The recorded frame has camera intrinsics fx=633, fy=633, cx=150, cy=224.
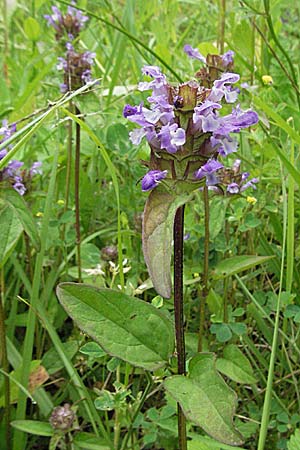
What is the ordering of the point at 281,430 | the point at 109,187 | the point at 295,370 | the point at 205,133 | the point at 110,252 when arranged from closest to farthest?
the point at 205,133 → the point at 281,430 → the point at 295,370 → the point at 110,252 → the point at 109,187

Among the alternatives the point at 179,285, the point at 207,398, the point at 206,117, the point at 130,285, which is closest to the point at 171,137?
the point at 206,117

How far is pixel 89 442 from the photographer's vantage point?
33.6 inches

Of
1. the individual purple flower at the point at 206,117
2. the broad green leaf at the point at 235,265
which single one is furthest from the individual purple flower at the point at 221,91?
the broad green leaf at the point at 235,265

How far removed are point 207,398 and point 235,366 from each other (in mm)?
317

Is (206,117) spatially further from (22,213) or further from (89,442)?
(89,442)

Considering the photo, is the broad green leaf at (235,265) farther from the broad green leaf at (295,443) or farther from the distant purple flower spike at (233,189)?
the broad green leaf at (295,443)

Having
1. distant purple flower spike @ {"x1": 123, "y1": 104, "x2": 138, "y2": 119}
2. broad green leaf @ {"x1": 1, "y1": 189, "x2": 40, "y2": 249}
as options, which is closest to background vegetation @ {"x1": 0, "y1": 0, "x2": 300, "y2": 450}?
broad green leaf @ {"x1": 1, "y1": 189, "x2": 40, "y2": 249}

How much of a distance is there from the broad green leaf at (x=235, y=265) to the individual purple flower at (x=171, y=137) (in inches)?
13.8

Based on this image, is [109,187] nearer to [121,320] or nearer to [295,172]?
[295,172]

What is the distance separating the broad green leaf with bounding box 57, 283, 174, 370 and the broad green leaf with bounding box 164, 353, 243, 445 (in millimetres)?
32

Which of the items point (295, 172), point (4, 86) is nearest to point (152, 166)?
point (295, 172)

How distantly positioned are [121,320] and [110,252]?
0.49 meters

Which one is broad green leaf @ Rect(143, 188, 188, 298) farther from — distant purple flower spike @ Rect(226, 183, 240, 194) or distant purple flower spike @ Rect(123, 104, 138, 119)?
distant purple flower spike @ Rect(226, 183, 240, 194)

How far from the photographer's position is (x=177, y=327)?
655 mm
